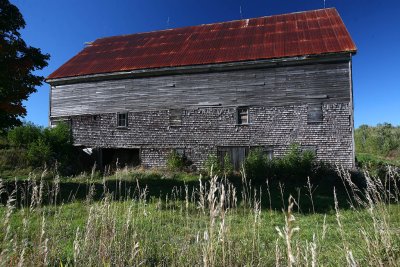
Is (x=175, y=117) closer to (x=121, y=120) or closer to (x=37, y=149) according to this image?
(x=121, y=120)

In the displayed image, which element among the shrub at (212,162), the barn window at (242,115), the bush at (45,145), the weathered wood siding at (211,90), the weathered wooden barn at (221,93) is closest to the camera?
the weathered wooden barn at (221,93)

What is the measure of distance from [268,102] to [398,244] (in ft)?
45.5

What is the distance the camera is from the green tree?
1118 cm

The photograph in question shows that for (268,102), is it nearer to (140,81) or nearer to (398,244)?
(140,81)

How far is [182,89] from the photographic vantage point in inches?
747

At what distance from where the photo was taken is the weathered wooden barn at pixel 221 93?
654 inches

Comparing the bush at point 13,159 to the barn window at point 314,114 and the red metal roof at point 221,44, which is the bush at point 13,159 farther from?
the barn window at point 314,114

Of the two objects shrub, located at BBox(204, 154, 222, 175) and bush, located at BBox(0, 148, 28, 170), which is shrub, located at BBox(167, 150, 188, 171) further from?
bush, located at BBox(0, 148, 28, 170)

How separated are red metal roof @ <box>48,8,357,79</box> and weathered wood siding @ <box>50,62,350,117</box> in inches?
34.1

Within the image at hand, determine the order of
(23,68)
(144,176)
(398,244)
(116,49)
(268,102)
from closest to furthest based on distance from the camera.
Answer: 1. (398,244)
2. (23,68)
3. (144,176)
4. (268,102)
5. (116,49)

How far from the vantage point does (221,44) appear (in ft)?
65.8

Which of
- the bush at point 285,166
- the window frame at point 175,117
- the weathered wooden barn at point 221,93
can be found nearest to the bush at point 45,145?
the weathered wooden barn at point 221,93

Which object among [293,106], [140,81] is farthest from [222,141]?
[140,81]

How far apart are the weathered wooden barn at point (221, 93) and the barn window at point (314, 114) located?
0.05m
